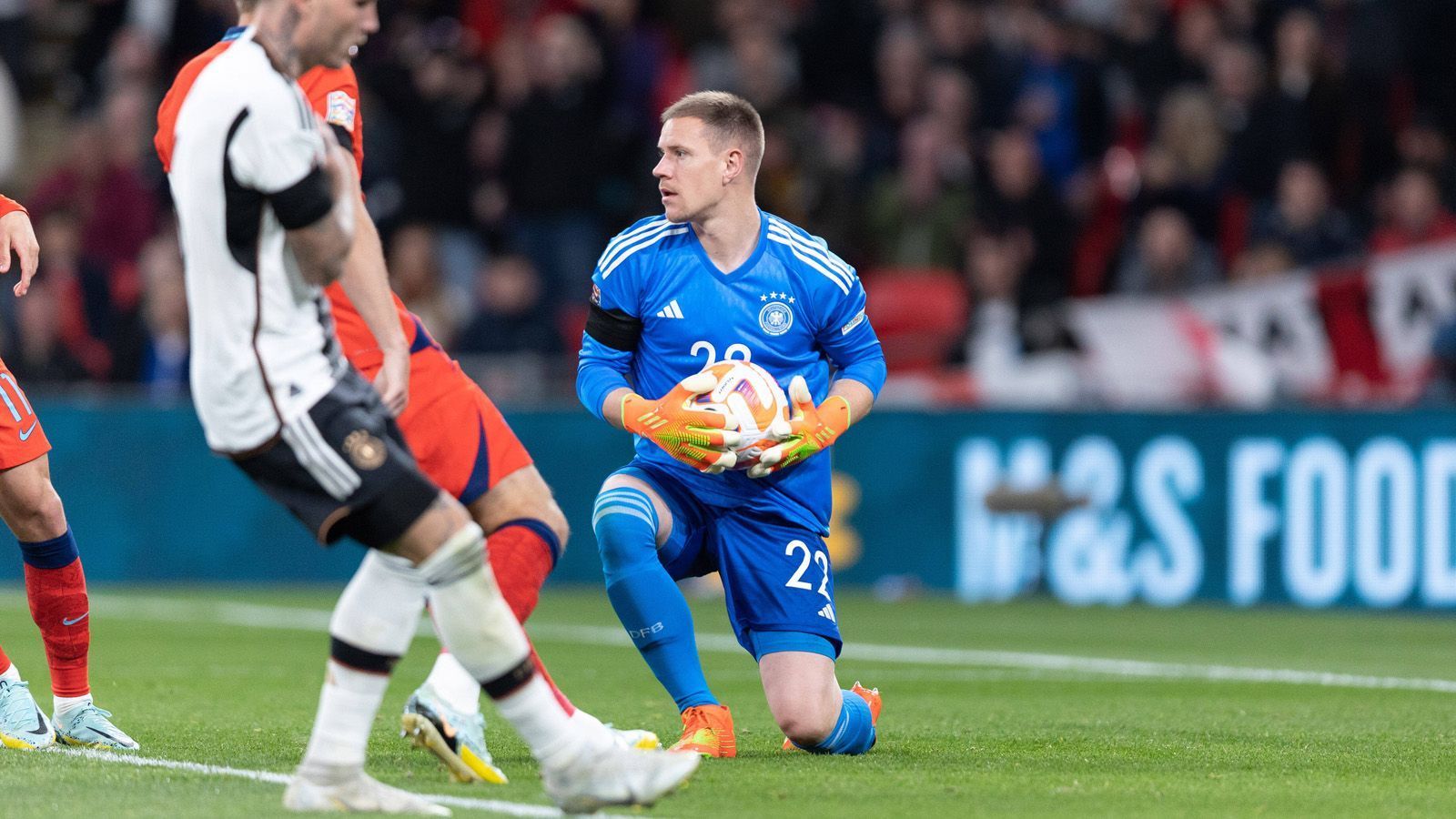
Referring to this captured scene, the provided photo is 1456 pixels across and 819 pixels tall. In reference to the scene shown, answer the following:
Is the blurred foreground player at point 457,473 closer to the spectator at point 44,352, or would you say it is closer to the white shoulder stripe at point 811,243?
the white shoulder stripe at point 811,243

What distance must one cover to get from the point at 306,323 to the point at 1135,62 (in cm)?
1290

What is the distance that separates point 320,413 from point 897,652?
248 inches

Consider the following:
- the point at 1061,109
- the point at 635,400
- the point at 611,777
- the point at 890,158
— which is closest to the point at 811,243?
the point at 635,400

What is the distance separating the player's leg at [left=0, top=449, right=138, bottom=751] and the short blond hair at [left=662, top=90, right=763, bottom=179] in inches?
86.1

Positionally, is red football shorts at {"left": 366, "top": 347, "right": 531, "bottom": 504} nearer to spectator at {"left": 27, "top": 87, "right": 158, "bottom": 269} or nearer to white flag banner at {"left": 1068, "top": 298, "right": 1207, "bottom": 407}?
white flag banner at {"left": 1068, "top": 298, "right": 1207, "bottom": 407}

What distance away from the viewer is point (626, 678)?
913cm

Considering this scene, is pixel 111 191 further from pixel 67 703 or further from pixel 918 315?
pixel 67 703

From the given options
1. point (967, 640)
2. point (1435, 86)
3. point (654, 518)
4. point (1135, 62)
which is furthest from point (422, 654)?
point (1435, 86)

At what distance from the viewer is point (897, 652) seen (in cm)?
1055

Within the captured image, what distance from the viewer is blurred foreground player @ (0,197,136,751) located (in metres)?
6.30

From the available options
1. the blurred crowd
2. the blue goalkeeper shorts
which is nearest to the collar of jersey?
the blue goalkeeper shorts

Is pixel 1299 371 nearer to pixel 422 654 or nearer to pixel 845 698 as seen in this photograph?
pixel 422 654

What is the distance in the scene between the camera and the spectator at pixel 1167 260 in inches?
594

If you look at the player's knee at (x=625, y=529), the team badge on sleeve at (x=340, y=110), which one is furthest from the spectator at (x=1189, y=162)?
the team badge on sleeve at (x=340, y=110)
